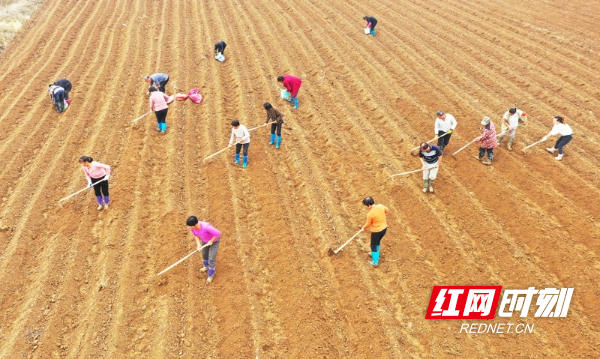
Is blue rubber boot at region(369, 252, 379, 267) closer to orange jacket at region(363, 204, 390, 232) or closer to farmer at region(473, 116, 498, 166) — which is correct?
orange jacket at region(363, 204, 390, 232)

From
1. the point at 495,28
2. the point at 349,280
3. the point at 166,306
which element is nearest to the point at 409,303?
the point at 349,280

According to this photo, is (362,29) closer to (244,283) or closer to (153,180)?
(153,180)

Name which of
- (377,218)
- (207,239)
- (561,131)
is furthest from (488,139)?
(207,239)

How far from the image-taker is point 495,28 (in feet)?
61.5

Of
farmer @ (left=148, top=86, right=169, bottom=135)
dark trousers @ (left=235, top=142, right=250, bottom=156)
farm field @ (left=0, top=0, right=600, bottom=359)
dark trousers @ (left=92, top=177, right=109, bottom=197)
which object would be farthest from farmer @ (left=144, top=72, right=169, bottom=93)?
dark trousers @ (left=92, top=177, right=109, bottom=197)

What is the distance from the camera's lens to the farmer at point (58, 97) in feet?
39.6

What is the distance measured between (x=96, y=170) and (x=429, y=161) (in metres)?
6.88

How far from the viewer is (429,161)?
349 inches

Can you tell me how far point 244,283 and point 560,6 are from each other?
22741 millimetres

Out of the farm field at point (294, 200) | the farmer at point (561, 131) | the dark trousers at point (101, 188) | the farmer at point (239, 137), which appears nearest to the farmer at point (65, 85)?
the farm field at point (294, 200)

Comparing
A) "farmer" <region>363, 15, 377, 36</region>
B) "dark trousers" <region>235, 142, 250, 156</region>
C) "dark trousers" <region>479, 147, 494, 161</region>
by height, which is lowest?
"dark trousers" <region>479, 147, 494, 161</region>

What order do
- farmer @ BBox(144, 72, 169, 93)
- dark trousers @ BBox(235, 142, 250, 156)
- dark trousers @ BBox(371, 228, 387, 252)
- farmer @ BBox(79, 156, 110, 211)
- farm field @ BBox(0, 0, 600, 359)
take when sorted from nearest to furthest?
farm field @ BBox(0, 0, 600, 359), dark trousers @ BBox(371, 228, 387, 252), farmer @ BBox(79, 156, 110, 211), dark trousers @ BBox(235, 142, 250, 156), farmer @ BBox(144, 72, 169, 93)

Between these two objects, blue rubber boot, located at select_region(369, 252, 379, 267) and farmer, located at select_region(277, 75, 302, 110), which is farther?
farmer, located at select_region(277, 75, 302, 110)

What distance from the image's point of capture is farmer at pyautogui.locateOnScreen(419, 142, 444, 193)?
8602 mm
